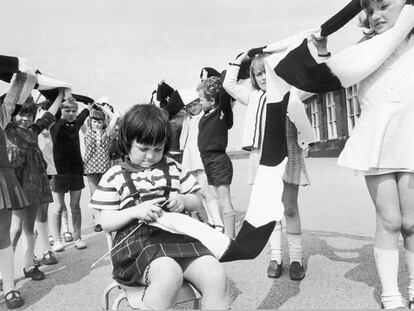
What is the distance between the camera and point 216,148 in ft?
15.8

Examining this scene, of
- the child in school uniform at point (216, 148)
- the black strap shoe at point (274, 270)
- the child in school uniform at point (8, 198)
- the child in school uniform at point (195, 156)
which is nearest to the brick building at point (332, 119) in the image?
the child in school uniform at point (195, 156)

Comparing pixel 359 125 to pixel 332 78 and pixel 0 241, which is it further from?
pixel 0 241

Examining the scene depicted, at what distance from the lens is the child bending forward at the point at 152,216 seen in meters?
1.97

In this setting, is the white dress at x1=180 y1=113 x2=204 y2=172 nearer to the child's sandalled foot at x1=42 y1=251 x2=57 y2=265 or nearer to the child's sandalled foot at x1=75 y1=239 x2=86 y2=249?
the child's sandalled foot at x1=75 y1=239 x2=86 y2=249

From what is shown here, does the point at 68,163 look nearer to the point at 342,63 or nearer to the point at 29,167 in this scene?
the point at 29,167

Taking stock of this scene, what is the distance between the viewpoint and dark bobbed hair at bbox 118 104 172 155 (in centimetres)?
224

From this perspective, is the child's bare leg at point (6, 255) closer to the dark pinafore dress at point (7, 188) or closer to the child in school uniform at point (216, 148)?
the dark pinafore dress at point (7, 188)

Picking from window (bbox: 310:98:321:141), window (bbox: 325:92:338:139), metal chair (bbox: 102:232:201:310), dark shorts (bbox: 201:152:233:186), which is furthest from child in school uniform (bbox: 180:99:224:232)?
window (bbox: 310:98:321:141)

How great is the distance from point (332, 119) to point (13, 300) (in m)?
19.8

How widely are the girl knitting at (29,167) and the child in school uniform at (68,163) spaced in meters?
1.04

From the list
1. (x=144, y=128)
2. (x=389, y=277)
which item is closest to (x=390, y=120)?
(x=389, y=277)

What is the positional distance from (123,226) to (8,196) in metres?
1.36

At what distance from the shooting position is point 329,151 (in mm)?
22156

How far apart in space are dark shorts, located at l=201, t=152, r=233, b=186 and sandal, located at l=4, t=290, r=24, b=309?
2.19 meters
